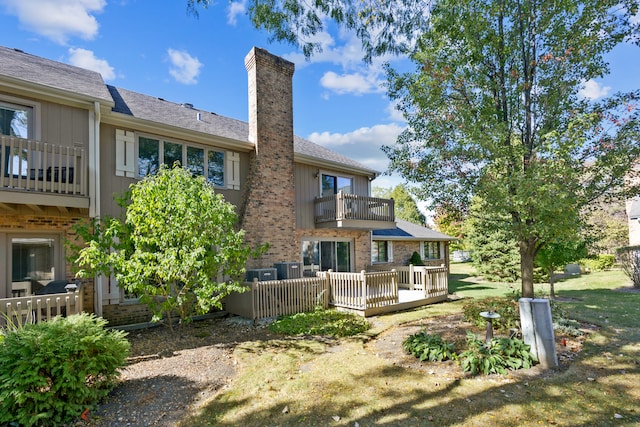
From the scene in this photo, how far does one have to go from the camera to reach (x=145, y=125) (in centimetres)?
962

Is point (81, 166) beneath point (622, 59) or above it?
beneath

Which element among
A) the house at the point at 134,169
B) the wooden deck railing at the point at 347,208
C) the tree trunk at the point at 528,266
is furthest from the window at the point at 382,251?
the tree trunk at the point at 528,266

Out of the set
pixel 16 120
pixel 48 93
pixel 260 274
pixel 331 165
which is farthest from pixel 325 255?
pixel 16 120

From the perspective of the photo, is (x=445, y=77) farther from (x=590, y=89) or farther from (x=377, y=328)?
(x=377, y=328)

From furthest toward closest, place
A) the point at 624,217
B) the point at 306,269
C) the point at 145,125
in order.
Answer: the point at 624,217 → the point at 306,269 → the point at 145,125

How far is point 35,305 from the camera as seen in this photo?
6.57 meters

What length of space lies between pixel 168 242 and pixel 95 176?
3023 millimetres

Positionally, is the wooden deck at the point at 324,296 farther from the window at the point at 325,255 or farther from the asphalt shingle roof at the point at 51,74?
the asphalt shingle roof at the point at 51,74

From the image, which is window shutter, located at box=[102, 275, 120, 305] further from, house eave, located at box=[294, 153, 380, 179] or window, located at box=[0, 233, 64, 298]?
house eave, located at box=[294, 153, 380, 179]

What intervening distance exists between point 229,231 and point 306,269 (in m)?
6.38

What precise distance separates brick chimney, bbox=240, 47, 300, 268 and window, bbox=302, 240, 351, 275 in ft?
4.14

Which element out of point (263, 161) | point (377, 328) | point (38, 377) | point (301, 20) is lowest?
point (377, 328)

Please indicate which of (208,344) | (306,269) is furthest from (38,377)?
(306,269)

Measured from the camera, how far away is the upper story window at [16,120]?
7.85m
